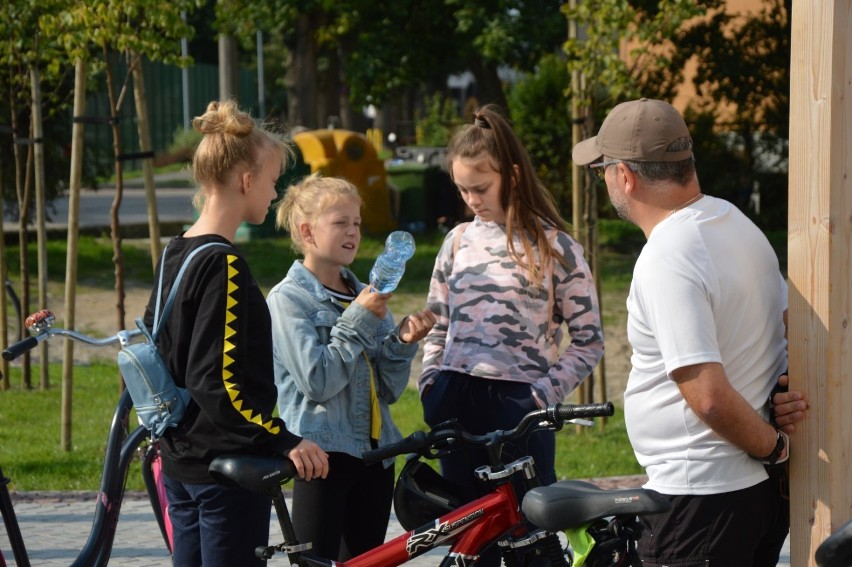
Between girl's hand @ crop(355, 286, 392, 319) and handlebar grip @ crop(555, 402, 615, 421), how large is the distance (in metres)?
0.77

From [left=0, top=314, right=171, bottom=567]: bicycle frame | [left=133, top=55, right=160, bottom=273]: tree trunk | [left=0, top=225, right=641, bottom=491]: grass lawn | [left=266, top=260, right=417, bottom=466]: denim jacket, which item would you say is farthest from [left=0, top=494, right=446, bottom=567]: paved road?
[left=266, top=260, right=417, bottom=466]: denim jacket

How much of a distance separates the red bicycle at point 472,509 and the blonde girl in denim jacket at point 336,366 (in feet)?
1.06

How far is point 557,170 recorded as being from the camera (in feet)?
61.7

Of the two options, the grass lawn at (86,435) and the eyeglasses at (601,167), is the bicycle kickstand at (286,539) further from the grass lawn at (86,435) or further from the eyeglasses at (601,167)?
the grass lawn at (86,435)

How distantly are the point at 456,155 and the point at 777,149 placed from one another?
1705 centimetres

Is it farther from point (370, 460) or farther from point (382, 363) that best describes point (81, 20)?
point (370, 460)

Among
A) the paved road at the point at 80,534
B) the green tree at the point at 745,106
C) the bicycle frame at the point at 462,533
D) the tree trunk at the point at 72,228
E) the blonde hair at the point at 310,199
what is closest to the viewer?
the bicycle frame at the point at 462,533

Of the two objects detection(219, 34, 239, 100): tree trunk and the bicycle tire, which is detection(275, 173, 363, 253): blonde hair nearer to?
the bicycle tire

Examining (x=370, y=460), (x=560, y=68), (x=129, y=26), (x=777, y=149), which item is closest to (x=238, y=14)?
(x=560, y=68)

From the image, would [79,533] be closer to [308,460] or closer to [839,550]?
[308,460]

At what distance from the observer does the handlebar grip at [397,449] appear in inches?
132

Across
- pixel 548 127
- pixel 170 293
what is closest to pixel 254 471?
pixel 170 293

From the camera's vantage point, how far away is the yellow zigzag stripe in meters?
3.20

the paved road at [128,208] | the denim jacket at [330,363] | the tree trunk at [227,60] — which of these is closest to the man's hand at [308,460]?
the denim jacket at [330,363]
